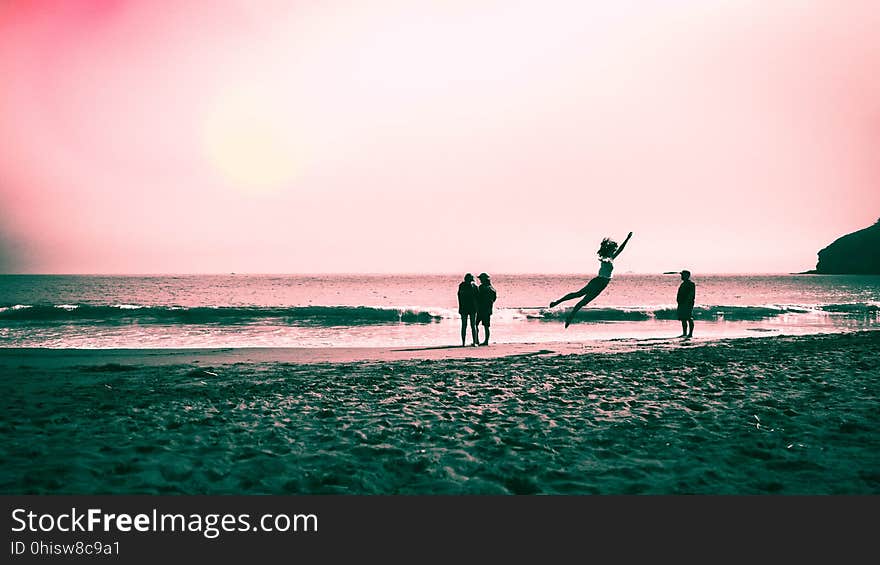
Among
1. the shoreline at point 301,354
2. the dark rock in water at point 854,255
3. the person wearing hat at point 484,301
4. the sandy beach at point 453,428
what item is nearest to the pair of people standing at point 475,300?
the person wearing hat at point 484,301

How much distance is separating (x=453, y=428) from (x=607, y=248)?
645 cm

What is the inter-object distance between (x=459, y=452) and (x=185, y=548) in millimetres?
2456

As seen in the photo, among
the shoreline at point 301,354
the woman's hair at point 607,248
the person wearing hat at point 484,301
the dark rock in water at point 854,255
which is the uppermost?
the dark rock in water at point 854,255

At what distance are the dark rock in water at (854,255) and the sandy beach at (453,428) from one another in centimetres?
17429

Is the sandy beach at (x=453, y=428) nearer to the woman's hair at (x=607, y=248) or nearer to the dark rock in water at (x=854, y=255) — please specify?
the woman's hair at (x=607, y=248)

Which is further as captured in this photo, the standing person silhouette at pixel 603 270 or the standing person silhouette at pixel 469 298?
the standing person silhouette at pixel 469 298

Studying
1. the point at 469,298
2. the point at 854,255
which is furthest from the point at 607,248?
the point at 854,255

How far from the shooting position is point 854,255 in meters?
152

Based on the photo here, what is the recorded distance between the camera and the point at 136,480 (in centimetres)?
445

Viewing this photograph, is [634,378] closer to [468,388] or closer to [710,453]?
[468,388]

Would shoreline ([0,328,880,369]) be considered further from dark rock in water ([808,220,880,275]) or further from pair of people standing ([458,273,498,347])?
dark rock in water ([808,220,880,275])

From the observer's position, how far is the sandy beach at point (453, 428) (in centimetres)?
444

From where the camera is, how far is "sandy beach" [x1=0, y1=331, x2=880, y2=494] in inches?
175

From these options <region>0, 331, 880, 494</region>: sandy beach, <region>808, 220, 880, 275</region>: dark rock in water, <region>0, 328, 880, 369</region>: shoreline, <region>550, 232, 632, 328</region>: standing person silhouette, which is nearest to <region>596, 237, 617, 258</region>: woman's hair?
<region>550, 232, 632, 328</region>: standing person silhouette
